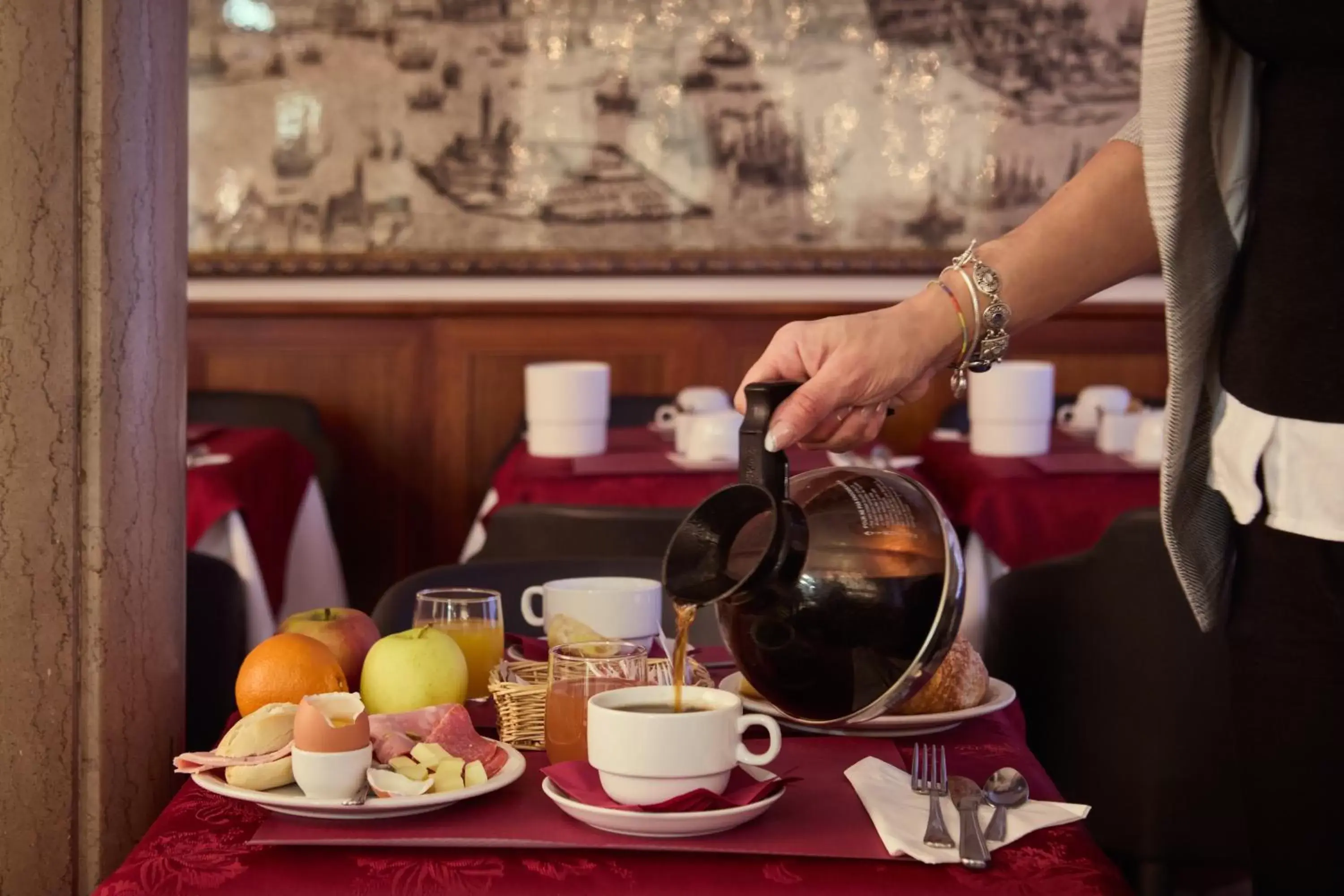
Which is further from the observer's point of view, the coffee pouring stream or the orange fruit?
the orange fruit

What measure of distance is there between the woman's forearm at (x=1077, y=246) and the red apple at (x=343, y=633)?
1.78 ft

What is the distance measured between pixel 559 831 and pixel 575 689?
169 millimetres

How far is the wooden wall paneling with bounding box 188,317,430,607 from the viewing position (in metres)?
4.34

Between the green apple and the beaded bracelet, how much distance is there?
1.60 feet

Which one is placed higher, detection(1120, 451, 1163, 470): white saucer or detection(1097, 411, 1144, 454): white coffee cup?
detection(1097, 411, 1144, 454): white coffee cup

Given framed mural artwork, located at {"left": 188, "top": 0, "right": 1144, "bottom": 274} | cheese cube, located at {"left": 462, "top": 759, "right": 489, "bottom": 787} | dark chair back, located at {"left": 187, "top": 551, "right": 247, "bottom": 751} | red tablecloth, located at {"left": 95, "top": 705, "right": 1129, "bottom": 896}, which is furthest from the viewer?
framed mural artwork, located at {"left": 188, "top": 0, "right": 1144, "bottom": 274}

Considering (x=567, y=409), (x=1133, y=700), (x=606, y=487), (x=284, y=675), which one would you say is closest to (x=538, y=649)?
(x=284, y=675)

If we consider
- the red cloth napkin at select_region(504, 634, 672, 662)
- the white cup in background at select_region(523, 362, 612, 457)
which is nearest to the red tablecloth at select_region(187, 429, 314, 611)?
the white cup in background at select_region(523, 362, 612, 457)

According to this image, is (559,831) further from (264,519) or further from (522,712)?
(264,519)

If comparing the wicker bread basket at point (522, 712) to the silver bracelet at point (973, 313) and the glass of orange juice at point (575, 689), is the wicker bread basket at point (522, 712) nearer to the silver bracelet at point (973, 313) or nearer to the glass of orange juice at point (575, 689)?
the glass of orange juice at point (575, 689)

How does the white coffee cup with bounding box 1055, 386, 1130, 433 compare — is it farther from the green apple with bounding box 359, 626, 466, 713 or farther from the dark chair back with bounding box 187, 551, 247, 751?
the green apple with bounding box 359, 626, 466, 713

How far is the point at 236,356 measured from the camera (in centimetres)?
436

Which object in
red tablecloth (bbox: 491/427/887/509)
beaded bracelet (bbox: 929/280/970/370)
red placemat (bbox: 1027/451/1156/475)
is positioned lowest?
red tablecloth (bbox: 491/427/887/509)

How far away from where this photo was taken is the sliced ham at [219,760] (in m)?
0.96
